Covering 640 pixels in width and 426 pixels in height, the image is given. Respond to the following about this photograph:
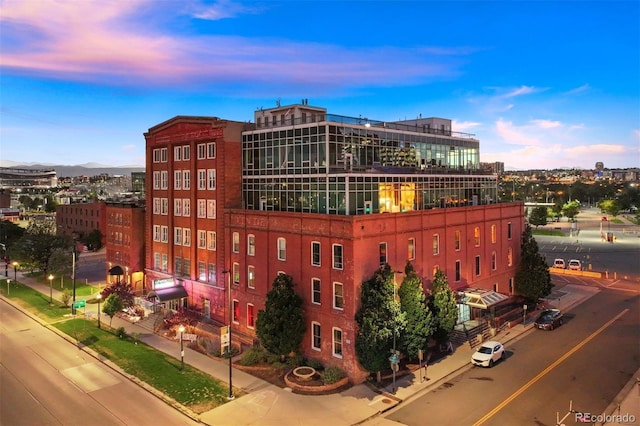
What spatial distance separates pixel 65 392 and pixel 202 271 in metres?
18.0

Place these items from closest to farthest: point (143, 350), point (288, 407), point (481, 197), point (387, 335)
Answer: point (288, 407), point (387, 335), point (143, 350), point (481, 197)

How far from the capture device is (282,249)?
36.8 meters

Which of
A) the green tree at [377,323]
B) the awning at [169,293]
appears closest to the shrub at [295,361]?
the green tree at [377,323]

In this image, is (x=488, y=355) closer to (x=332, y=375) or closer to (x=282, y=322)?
(x=332, y=375)

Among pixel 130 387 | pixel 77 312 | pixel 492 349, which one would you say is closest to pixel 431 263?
pixel 492 349

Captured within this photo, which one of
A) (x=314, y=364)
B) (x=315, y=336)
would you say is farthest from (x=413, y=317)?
(x=314, y=364)

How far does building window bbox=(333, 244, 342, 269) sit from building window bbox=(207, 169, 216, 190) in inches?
692

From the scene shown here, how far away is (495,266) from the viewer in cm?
4734

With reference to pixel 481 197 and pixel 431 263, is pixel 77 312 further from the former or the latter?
pixel 481 197

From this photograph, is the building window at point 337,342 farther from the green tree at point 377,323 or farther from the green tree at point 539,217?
the green tree at point 539,217

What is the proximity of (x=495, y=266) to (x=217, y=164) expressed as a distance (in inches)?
1237

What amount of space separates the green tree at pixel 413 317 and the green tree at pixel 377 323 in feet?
2.97

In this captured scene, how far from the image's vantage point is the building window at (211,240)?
4416 cm

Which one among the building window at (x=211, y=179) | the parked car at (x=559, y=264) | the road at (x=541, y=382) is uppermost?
the building window at (x=211, y=179)
